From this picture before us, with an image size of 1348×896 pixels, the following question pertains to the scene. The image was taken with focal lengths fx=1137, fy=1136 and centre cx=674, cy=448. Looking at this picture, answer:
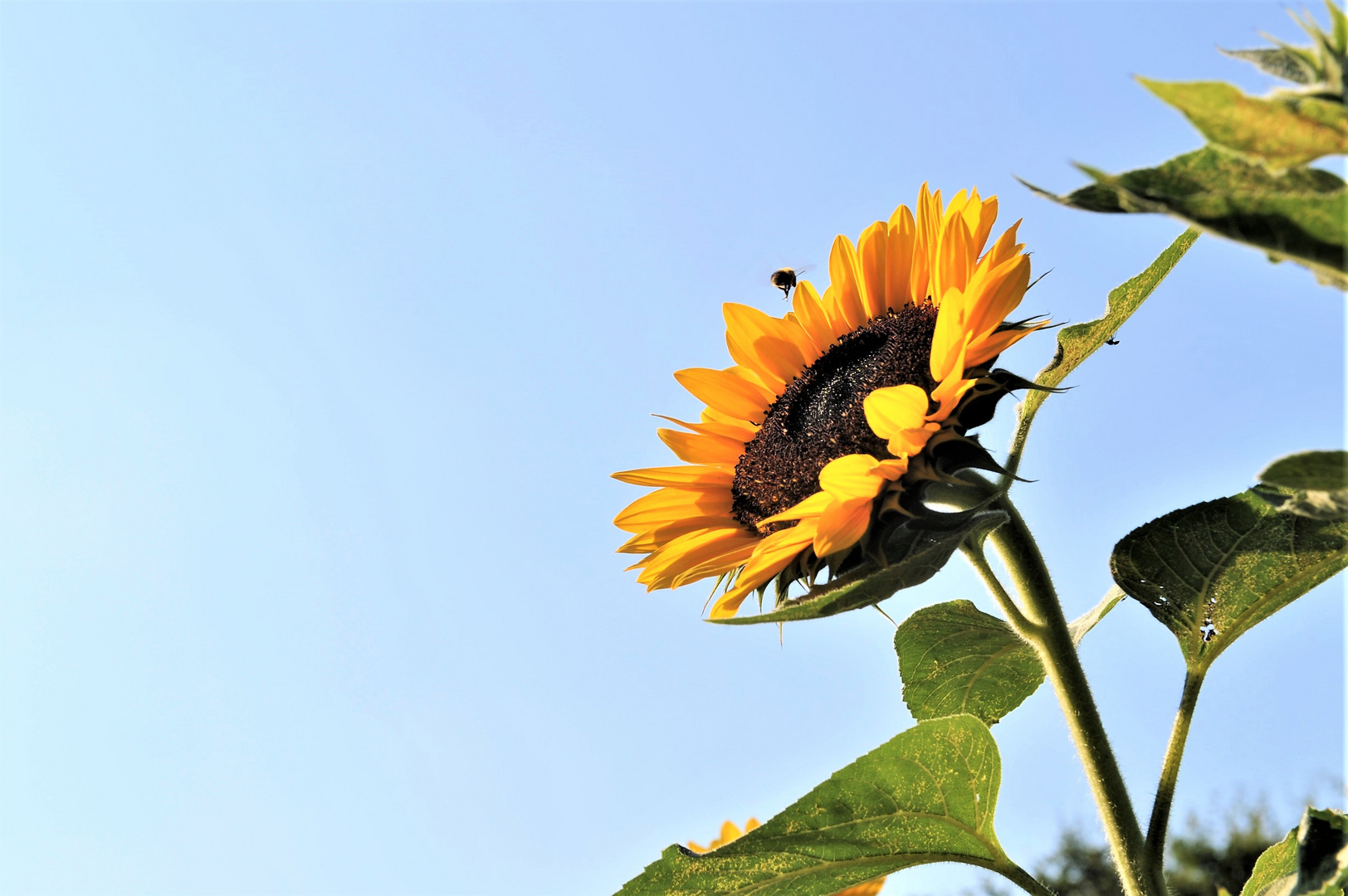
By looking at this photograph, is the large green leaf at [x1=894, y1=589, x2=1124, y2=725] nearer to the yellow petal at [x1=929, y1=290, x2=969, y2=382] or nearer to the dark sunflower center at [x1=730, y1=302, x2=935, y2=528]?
the dark sunflower center at [x1=730, y1=302, x2=935, y2=528]

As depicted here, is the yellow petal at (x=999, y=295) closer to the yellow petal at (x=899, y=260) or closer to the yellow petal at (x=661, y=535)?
the yellow petal at (x=899, y=260)

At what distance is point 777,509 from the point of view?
217cm

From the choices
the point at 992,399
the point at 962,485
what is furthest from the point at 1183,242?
the point at 962,485

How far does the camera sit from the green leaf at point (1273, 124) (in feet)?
3.23

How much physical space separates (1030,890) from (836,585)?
0.69m

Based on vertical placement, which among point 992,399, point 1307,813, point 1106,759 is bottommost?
point 1307,813

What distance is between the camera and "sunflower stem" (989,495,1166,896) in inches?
71.4

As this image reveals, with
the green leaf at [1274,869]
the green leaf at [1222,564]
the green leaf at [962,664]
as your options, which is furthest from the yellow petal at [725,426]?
the green leaf at [1274,869]

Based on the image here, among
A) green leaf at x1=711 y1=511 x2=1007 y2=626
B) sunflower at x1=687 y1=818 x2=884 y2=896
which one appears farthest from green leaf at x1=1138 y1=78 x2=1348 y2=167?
sunflower at x1=687 y1=818 x2=884 y2=896

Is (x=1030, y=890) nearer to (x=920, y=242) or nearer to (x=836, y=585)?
(x=836, y=585)

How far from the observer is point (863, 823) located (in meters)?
1.79

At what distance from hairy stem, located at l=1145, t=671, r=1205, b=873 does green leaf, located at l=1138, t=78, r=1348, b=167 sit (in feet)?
3.88

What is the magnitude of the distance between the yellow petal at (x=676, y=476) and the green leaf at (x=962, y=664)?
524 millimetres

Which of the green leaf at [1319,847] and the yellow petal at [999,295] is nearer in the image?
the green leaf at [1319,847]
